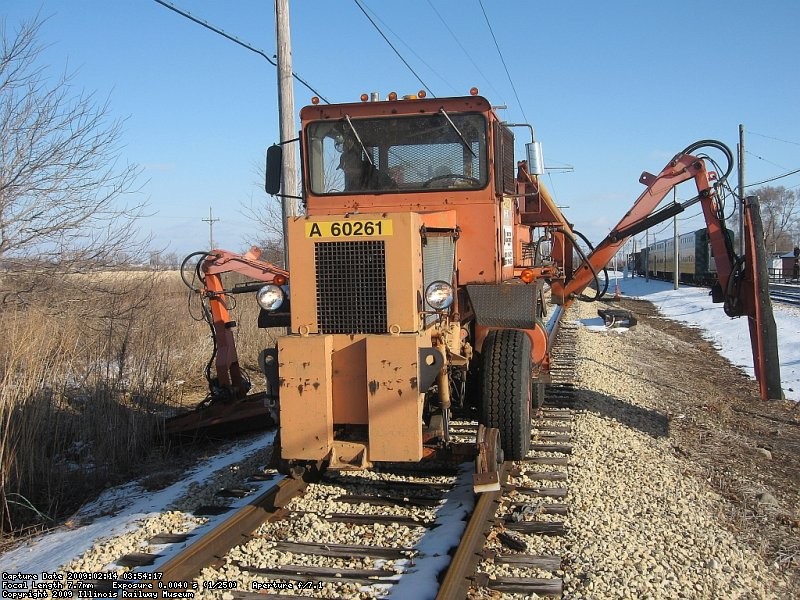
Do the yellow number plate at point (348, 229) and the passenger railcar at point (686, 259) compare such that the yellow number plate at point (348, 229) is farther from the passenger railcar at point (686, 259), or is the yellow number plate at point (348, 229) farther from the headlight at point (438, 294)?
the passenger railcar at point (686, 259)

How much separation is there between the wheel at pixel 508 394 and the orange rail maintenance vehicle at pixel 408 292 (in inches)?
0.4

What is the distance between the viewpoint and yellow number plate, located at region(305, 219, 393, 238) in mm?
5098

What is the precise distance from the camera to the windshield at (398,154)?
20.8 feet

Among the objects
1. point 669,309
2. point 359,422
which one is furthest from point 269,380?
point 669,309

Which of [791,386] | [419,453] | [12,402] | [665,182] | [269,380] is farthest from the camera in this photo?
[791,386]

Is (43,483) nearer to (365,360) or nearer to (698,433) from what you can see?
(365,360)

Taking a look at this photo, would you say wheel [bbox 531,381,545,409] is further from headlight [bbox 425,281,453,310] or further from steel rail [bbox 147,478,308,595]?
steel rail [bbox 147,478,308,595]

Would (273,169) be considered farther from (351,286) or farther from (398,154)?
(351,286)

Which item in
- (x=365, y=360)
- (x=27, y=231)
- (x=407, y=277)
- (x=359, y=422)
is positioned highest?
(x=27, y=231)

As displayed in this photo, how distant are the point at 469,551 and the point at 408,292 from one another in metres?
1.75

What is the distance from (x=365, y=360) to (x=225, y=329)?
343 cm

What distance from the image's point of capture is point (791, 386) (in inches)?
462

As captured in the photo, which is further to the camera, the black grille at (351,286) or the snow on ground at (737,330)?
the snow on ground at (737,330)

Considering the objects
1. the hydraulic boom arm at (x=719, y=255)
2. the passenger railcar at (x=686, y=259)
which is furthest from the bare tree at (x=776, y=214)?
the hydraulic boom arm at (x=719, y=255)
